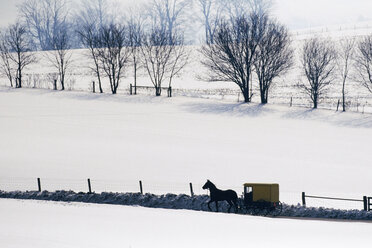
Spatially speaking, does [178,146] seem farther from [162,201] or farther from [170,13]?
[170,13]

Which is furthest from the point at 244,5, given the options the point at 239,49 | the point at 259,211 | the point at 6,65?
the point at 259,211

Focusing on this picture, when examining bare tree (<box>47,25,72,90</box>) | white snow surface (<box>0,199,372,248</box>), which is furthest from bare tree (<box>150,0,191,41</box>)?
white snow surface (<box>0,199,372,248</box>)

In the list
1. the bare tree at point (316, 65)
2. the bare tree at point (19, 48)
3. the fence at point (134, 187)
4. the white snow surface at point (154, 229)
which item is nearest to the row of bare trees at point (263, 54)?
the bare tree at point (316, 65)

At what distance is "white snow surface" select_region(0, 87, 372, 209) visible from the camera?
89.7 feet

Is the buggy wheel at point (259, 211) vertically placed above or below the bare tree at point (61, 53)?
below

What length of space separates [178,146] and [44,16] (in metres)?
97.0

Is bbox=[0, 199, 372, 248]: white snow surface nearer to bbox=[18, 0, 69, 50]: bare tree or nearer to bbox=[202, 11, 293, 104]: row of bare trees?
bbox=[202, 11, 293, 104]: row of bare trees

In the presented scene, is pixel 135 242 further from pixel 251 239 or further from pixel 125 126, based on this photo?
pixel 125 126

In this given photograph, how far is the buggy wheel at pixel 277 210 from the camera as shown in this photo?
21.5m

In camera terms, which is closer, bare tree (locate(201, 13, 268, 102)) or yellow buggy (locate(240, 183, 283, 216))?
yellow buggy (locate(240, 183, 283, 216))

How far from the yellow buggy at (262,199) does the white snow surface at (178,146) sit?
218cm

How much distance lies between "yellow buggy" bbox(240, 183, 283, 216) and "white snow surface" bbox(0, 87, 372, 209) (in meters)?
2.18

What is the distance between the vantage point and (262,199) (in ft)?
70.5

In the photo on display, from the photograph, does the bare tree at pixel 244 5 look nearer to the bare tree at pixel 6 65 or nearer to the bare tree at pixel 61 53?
the bare tree at pixel 61 53
